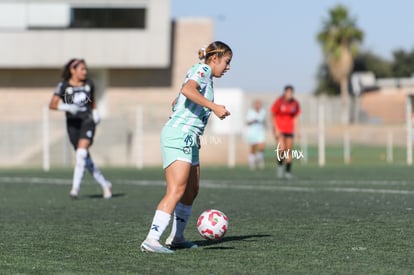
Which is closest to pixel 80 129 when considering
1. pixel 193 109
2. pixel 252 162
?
pixel 193 109

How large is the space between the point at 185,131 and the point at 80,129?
721 cm

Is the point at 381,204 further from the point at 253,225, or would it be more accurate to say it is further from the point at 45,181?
the point at 45,181

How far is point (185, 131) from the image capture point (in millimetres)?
8609

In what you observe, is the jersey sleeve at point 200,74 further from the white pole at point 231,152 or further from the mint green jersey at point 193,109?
the white pole at point 231,152

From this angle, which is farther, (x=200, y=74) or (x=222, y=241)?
(x=222, y=241)

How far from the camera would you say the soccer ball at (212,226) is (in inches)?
356

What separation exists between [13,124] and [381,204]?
3237cm

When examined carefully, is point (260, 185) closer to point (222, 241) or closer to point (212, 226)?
point (222, 241)

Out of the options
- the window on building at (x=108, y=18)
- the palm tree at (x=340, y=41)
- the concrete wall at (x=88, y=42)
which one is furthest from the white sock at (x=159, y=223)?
the palm tree at (x=340, y=41)

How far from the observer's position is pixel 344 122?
7006 centimetres

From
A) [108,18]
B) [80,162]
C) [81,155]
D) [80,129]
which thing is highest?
[108,18]

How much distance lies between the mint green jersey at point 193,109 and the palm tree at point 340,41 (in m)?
69.6

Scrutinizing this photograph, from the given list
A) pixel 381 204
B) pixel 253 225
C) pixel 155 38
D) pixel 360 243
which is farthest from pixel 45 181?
pixel 155 38

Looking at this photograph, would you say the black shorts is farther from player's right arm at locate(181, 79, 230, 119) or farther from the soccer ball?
player's right arm at locate(181, 79, 230, 119)
